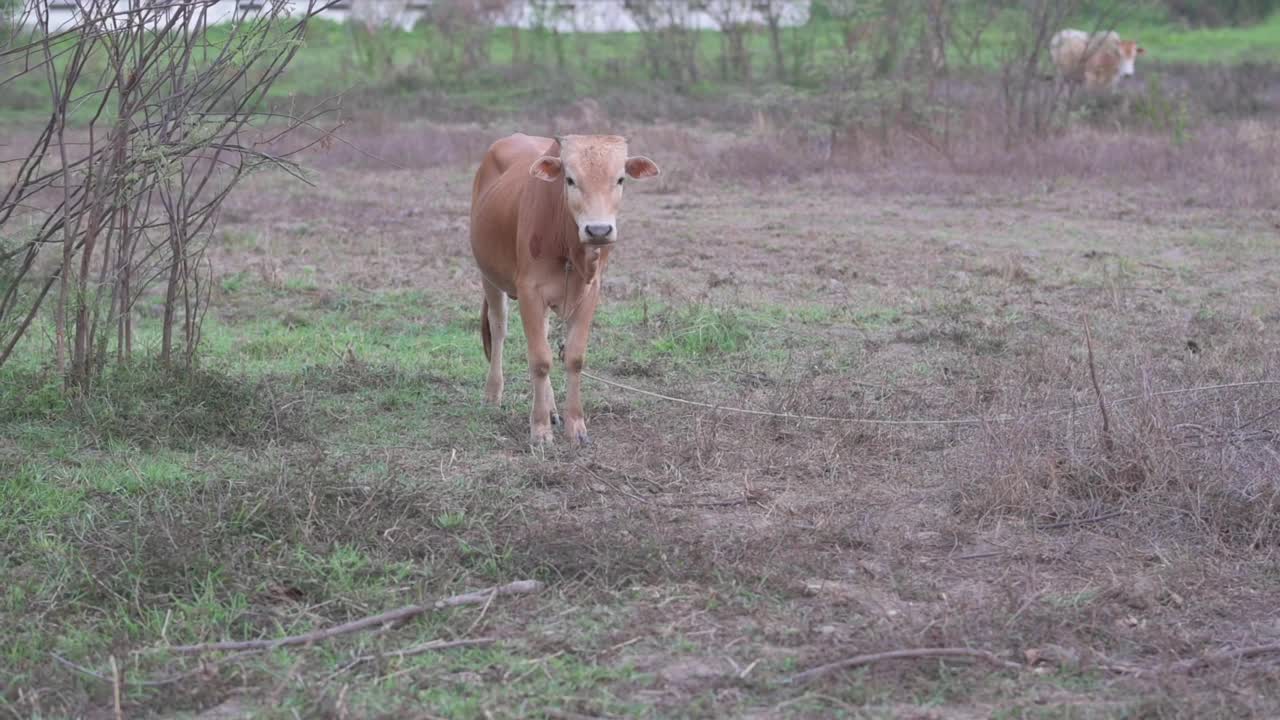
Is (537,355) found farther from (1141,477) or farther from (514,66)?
(514,66)

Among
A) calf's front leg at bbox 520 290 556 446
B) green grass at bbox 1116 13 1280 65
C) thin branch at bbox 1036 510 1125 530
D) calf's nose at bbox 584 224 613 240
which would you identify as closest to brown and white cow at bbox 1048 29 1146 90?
green grass at bbox 1116 13 1280 65

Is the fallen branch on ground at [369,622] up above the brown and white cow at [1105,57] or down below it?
below

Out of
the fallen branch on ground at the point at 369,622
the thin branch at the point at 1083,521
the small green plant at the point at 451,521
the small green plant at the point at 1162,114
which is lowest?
the thin branch at the point at 1083,521

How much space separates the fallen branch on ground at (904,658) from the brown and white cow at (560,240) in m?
2.41

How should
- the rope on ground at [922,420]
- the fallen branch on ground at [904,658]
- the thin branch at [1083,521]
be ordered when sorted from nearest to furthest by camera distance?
the fallen branch on ground at [904,658] < the thin branch at [1083,521] < the rope on ground at [922,420]

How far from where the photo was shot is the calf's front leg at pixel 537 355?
20.0ft

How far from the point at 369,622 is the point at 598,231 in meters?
2.16

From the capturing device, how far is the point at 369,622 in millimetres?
3984

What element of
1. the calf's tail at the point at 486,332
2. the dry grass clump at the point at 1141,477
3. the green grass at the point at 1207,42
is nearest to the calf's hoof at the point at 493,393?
the calf's tail at the point at 486,332

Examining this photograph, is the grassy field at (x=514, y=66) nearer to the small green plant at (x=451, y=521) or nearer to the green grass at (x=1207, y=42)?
the green grass at (x=1207, y=42)

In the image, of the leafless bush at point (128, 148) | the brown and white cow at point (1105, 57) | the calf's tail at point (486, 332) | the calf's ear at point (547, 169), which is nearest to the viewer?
the leafless bush at point (128, 148)

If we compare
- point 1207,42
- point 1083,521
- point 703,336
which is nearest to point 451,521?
point 1083,521

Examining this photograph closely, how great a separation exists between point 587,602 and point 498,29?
22.9 m

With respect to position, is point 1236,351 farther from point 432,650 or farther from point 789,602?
point 432,650
